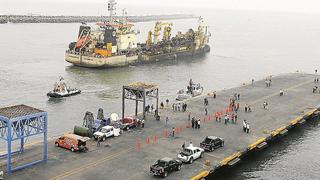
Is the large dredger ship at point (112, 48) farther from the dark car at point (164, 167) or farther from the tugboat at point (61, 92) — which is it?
the dark car at point (164, 167)

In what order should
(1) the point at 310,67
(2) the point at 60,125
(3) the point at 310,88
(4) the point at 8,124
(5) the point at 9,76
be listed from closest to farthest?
(4) the point at 8,124, (2) the point at 60,125, (3) the point at 310,88, (5) the point at 9,76, (1) the point at 310,67

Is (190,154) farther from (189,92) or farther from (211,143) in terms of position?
(189,92)

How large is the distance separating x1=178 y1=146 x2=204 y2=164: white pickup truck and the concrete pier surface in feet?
1.60

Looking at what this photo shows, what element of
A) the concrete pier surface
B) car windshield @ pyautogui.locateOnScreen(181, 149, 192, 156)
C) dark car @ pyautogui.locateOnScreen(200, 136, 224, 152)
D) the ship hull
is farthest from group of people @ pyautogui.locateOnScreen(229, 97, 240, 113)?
the ship hull

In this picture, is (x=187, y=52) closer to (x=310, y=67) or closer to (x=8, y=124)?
(x=310, y=67)

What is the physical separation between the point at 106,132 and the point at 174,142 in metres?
7.06

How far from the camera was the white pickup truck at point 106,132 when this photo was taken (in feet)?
155

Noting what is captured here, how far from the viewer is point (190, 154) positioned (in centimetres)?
4156

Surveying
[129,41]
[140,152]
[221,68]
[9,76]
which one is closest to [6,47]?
[129,41]

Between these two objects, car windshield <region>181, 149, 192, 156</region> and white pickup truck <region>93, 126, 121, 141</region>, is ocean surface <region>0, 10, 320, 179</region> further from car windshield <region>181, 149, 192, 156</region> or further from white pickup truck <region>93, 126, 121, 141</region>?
white pickup truck <region>93, 126, 121, 141</region>

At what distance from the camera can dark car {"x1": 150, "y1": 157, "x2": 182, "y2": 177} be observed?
1483 inches

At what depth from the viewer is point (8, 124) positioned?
1448 inches

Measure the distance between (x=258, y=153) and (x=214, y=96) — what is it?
2319cm

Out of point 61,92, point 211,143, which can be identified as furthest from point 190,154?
point 61,92
